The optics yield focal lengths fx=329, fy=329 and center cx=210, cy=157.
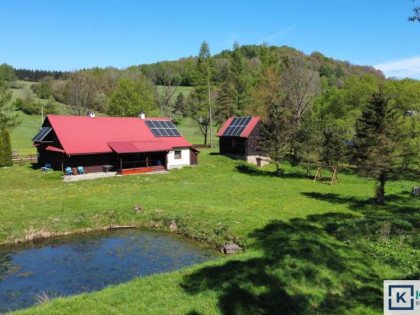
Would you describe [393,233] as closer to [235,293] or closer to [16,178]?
[235,293]

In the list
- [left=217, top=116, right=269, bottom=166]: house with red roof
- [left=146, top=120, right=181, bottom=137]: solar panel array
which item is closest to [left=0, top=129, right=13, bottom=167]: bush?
[left=146, top=120, right=181, bottom=137]: solar panel array

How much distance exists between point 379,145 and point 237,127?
86.6ft

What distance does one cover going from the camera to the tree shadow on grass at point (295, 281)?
32.9 feet

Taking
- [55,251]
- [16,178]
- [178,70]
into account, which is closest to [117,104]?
[16,178]

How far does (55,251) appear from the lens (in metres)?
18.0

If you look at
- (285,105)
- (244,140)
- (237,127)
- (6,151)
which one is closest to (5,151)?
(6,151)

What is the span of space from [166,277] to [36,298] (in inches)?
193

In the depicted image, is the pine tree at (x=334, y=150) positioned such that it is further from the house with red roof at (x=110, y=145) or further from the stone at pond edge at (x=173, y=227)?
the stone at pond edge at (x=173, y=227)

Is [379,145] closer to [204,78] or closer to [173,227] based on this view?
[173,227]

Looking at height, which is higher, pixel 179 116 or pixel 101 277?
pixel 179 116

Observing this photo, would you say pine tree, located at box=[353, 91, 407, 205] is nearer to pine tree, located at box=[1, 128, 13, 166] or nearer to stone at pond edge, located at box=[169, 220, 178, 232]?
stone at pond edge, located at box=[169, 220, 178, 232]

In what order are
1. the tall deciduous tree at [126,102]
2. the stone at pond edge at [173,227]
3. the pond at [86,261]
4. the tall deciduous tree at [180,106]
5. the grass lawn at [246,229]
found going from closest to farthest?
1. the grass lawn at [246,229]
2. the pond at [86,261]
3. the stone at pond edge at [173,227]
4. the tall deciduous tree at [126,102]
5. the tall deciduous tree at [180,106]
